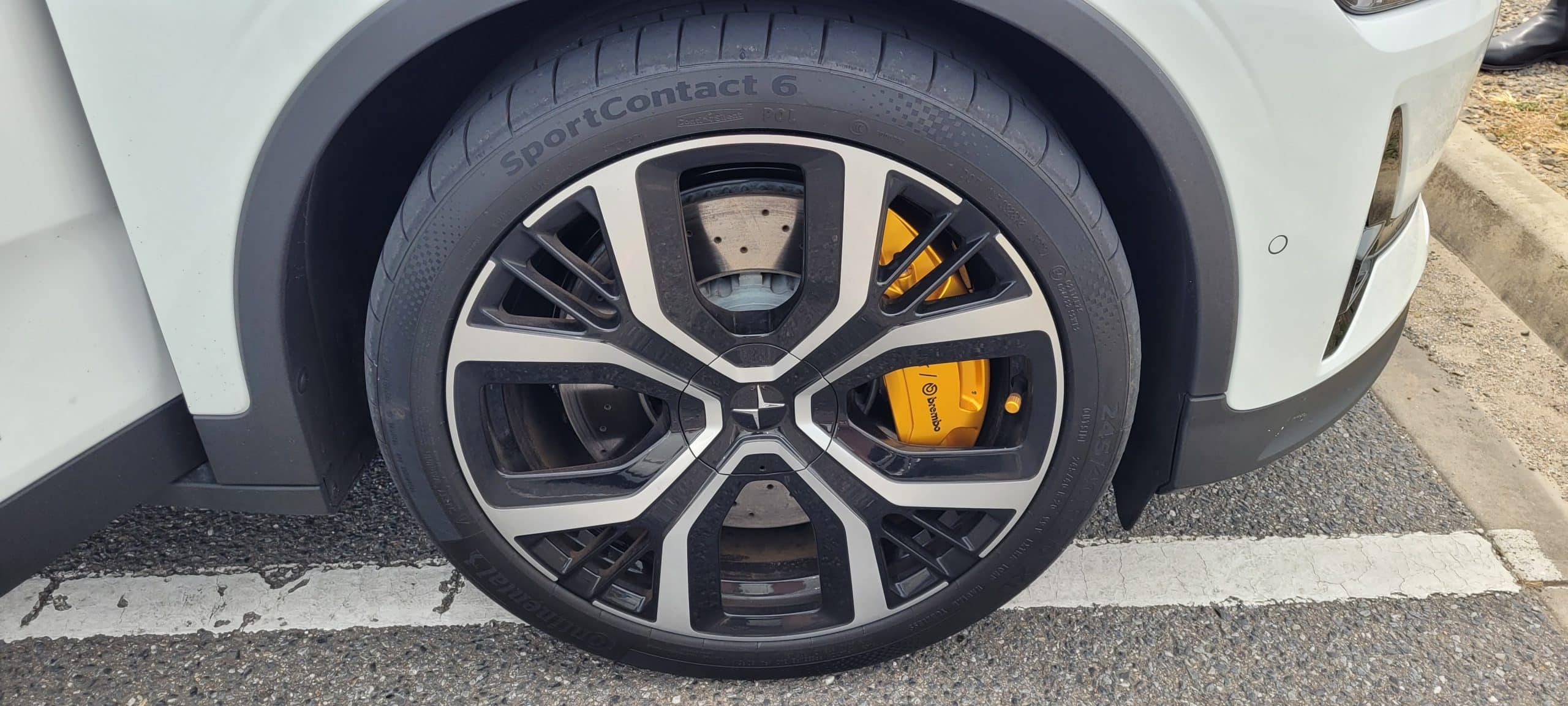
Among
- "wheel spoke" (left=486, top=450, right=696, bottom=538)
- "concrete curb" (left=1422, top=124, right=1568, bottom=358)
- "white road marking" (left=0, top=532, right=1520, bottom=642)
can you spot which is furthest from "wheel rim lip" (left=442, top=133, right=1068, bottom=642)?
"concrete curb" (left=1422, top=124, right=1568, bottom=358)

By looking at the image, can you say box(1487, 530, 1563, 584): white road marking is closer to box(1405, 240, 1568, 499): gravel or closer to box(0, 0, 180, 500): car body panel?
box(1405, 240, 1568, 499): gravel

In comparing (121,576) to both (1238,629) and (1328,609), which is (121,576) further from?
(1328,609)

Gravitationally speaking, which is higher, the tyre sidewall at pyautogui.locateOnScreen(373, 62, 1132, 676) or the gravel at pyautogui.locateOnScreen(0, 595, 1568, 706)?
the tyre sidewall at pyautogui.locateOnScreen(373, 62, 1132, 676)

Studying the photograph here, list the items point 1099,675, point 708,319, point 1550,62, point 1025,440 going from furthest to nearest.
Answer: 1. point 1550,62
2. point 1099,675
3. point 1025,440
4. point 708,319

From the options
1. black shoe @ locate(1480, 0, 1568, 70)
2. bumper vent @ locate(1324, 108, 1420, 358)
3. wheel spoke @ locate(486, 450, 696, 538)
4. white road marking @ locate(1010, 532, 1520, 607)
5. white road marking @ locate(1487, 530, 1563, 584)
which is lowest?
white road marking @ locate(1487, 530, 1563, 584)

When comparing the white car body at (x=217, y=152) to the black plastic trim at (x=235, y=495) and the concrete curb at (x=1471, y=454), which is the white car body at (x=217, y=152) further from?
the concrete curb at (x=1471, y=454)

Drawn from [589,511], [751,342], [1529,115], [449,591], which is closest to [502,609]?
[449,591]

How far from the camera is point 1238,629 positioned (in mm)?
1677

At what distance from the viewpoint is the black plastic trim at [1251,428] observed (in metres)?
1.41

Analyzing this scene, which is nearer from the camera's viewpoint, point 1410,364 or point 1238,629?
point 1238,629

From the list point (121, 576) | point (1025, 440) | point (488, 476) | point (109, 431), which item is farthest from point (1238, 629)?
point (121, 576)

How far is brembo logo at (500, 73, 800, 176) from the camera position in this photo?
1151mm

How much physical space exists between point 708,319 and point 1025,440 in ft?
1.60

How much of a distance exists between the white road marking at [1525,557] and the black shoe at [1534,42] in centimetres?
256
